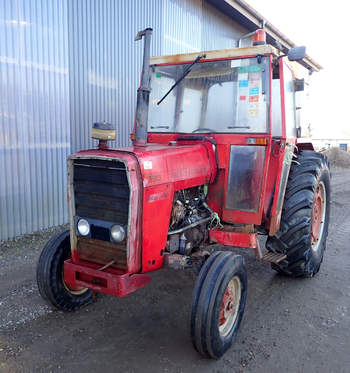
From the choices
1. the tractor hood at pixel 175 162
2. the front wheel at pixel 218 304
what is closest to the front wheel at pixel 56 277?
the tractor hood at pixel 175 162

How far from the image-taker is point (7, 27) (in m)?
5.03

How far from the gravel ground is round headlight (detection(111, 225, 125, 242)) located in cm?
88

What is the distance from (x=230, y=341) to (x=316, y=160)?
2.34 m

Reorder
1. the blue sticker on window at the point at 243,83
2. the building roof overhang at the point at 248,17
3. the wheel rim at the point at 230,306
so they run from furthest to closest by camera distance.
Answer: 1. the building roof overhang at the point at 248,17
2. the blue sticker on window at the point at 243,83
3. the wheel rim at the point at 230,306

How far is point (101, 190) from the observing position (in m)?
2.72

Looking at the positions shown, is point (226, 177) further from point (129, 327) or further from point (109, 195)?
point (129, 327)

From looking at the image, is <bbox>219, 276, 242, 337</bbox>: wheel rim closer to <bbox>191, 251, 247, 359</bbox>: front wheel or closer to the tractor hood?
<bbox>191, 251, 247, 359</bbox>: front wheel

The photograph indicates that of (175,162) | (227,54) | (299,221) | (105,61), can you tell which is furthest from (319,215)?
(105,61)

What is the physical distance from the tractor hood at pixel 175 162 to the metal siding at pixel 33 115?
302 centimetres

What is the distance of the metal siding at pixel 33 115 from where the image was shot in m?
5.13

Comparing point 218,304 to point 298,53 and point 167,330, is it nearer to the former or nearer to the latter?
point 167,330

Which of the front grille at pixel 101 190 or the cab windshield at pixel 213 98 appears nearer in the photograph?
the front grille at pixel 101 190

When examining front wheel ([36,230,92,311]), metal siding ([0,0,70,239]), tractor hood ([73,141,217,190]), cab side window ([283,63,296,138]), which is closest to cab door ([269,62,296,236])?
cab side window ([283,63,296,138])

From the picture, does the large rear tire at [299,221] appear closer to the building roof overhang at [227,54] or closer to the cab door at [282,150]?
the cab door at [282,150]
